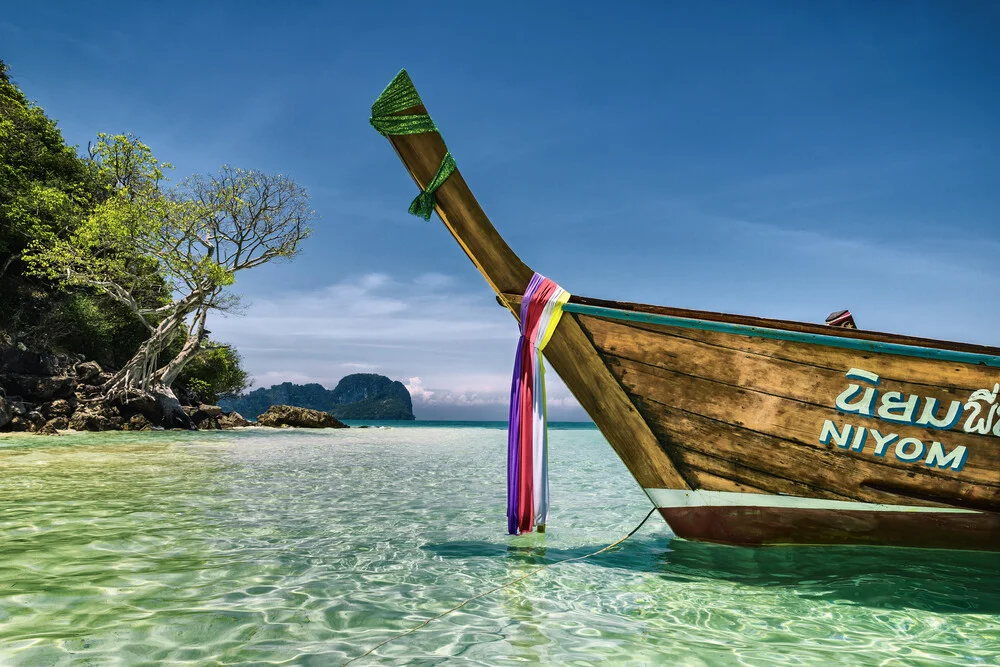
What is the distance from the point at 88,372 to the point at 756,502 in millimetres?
24585

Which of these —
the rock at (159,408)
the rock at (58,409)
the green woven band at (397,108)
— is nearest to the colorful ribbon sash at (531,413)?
the green woven band at (397,108)

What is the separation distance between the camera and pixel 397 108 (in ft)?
12.2

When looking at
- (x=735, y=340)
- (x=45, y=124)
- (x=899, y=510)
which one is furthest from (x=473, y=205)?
(x=45, y=124)

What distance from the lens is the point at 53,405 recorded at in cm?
1884

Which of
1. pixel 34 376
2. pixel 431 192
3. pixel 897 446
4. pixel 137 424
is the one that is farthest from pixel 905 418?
pixel 34 376

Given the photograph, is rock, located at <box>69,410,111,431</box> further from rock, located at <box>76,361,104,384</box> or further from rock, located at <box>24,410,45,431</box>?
rock, located at <box>76,361,104,384</box>

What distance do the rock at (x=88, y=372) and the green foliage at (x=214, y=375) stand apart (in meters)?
5.54

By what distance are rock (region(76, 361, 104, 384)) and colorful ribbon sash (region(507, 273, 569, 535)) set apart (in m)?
23.0

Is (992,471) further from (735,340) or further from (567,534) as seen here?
(567,534)

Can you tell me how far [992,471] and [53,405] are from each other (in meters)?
23.7

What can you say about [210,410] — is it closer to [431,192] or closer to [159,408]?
[159,408]

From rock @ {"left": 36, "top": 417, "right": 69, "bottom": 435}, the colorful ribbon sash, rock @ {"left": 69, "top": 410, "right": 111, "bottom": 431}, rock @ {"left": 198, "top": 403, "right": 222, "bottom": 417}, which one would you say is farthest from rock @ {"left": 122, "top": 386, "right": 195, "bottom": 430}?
the colorful ribbon sash

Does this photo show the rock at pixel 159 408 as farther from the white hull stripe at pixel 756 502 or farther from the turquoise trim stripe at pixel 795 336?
the white hull stripe at pixel 756 502

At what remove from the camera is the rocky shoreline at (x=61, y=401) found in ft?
57.8
